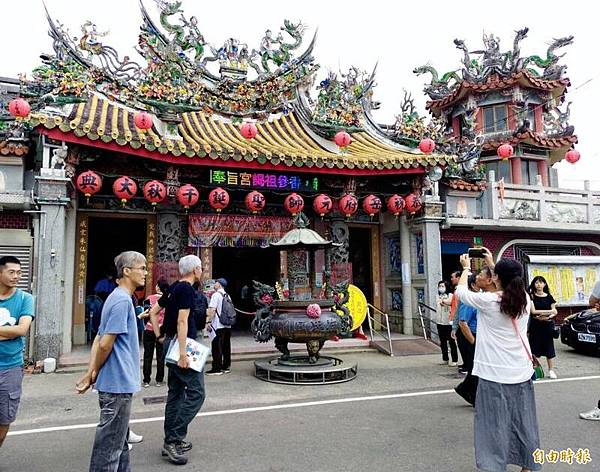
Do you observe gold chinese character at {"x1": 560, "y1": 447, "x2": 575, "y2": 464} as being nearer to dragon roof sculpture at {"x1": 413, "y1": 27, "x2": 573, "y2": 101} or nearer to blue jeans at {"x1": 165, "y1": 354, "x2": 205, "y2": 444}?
blue jeans at {"x1": 165, "y1": 354, "x2": 205, "y2": 444}

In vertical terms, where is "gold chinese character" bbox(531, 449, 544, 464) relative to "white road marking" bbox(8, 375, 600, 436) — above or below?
above

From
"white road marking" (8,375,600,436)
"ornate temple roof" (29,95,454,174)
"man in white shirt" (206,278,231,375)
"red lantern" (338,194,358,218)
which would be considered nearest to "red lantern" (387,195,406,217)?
"ornate temple roof" (29,95,454,174)

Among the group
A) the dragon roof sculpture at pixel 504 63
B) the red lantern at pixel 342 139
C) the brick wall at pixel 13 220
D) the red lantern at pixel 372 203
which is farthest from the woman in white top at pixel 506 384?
the dragon roof sculpture at pixel 504 63

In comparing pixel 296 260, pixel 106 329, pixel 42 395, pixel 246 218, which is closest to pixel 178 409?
pixel 106 329

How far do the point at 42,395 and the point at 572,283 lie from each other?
13081 mm

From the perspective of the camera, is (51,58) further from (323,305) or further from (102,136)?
(323,305)

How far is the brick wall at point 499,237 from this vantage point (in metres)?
12.8

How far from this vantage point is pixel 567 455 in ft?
12.8

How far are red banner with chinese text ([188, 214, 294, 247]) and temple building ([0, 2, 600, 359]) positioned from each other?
0.10 ft

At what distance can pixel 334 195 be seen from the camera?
424 inches

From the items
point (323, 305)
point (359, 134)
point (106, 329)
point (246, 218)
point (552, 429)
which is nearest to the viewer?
point (106, 329)

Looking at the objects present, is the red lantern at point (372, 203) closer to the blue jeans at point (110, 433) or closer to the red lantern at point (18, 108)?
the red lantern at point (18, 108)

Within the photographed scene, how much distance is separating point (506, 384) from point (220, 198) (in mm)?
7034

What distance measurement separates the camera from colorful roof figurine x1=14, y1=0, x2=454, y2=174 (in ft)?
28.5
